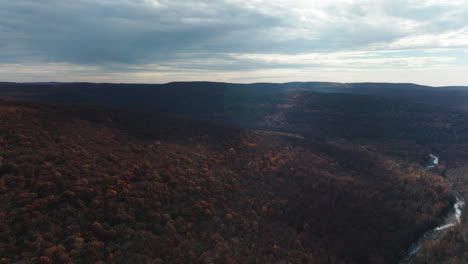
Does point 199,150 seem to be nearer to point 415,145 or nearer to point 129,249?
point 129,249

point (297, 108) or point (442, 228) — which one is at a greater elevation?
point (297, 108)

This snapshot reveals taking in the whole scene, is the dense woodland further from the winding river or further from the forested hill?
the forested hill

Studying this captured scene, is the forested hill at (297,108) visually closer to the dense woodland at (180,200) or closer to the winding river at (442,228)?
the winding river at (442,228)

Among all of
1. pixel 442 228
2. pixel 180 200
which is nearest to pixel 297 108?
pixel 442 228

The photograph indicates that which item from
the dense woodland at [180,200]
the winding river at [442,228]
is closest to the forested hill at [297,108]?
the winding river at [442,228]

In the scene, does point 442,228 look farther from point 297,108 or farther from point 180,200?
point 297,108

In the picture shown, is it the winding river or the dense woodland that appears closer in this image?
the dense woodland

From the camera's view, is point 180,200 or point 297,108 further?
point 297,108

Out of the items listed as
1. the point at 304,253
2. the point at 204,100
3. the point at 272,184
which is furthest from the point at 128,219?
the point at 204,100

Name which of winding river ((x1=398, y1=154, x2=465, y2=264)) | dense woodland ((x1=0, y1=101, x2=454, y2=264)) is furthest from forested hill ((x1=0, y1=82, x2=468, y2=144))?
dense woodland ((x1=0, y1=101, x2=454, y2=264))
